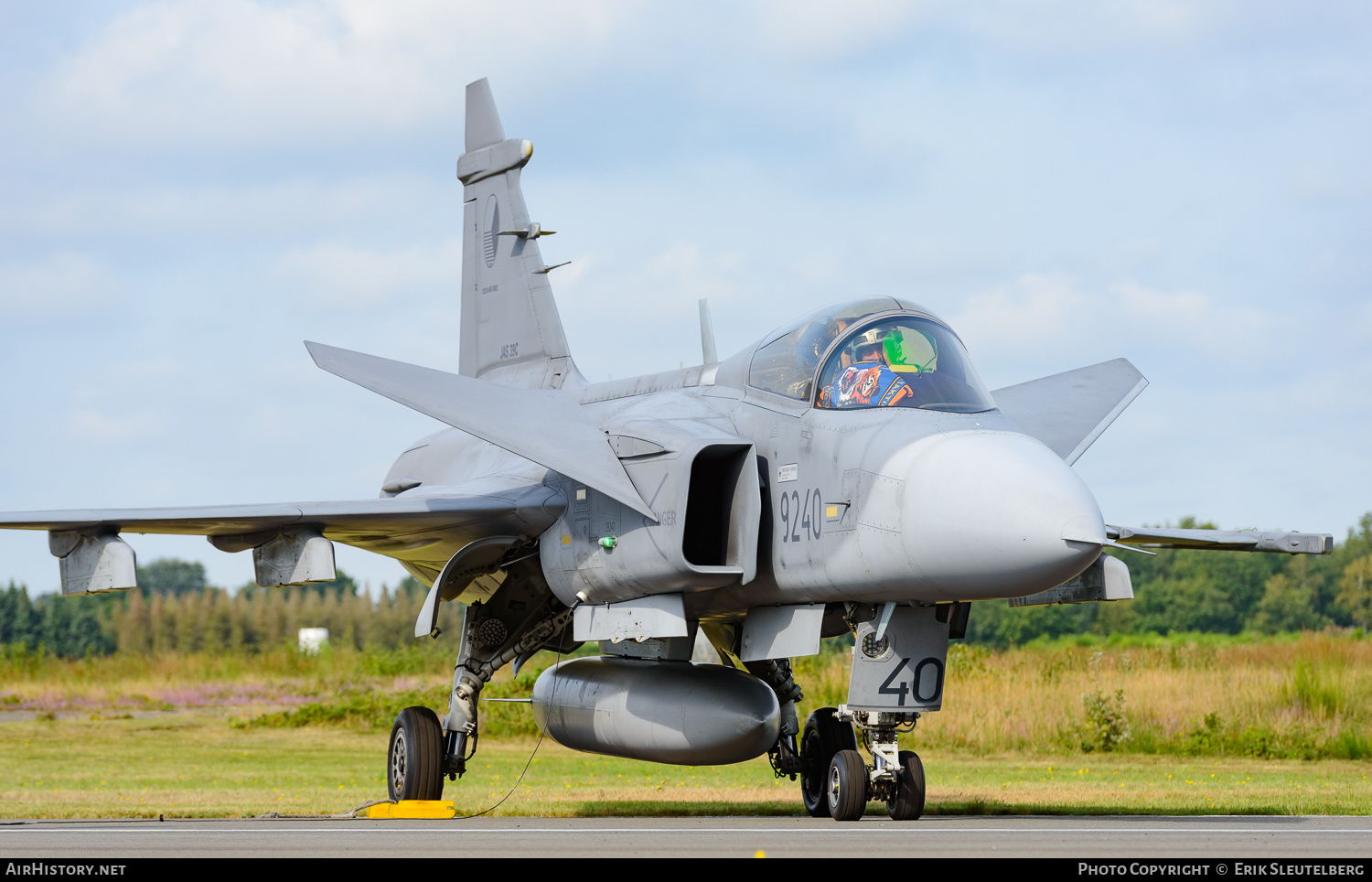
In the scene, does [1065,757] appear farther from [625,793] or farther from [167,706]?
[167,706]

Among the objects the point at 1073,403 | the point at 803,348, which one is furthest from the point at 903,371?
the point at 1073,403

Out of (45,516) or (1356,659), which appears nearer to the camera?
(45,516)

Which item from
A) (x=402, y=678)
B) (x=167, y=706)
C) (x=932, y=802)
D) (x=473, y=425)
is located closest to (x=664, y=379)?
(x=473, y=425)

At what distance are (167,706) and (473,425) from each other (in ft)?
77.0

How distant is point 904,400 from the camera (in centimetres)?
930

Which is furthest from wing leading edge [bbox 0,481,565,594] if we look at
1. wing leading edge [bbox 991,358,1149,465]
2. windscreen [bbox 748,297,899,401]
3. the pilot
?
wing leading edge [bbox 991,358,1149,465]

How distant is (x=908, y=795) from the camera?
947cm

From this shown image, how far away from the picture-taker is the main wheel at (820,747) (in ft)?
39.3

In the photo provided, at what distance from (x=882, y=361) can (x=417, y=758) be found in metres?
5.31

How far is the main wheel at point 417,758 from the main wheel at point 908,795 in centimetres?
427

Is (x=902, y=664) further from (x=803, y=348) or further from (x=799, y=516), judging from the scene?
(x=803, y=348)

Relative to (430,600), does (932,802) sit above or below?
below

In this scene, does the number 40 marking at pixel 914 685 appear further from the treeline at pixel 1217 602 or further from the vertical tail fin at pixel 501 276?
the treeline at pixel 1217 602

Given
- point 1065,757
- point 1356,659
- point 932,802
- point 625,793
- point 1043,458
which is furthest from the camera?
point 1356,659
